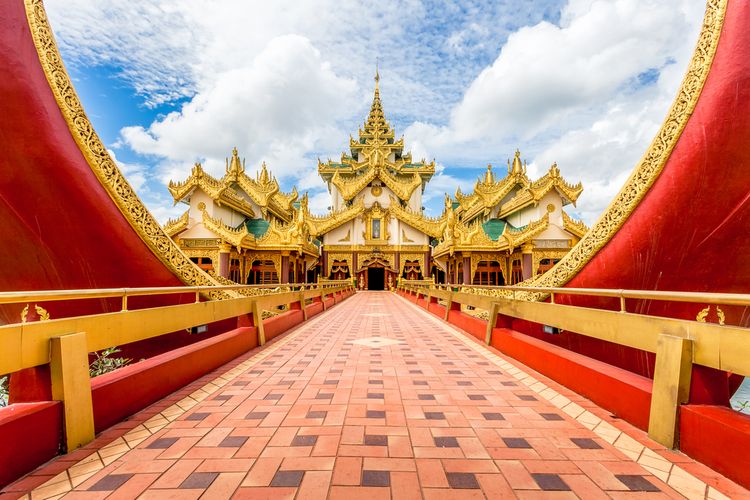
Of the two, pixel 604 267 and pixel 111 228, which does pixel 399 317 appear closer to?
pixel 604 267

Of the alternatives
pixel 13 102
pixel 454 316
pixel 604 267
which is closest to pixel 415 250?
pixel 454 316

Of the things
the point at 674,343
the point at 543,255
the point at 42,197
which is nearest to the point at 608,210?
the point at 674,343

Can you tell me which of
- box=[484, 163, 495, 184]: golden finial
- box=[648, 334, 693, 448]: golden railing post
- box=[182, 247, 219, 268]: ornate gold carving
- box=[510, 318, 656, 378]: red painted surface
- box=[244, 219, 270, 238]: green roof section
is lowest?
box=[510, 318, 656, 378]: red painted surface

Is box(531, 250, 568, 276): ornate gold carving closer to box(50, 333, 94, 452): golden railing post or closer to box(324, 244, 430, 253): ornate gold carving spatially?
box(324, 244, 430, 253): ornate gold carving

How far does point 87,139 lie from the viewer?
4496 mm

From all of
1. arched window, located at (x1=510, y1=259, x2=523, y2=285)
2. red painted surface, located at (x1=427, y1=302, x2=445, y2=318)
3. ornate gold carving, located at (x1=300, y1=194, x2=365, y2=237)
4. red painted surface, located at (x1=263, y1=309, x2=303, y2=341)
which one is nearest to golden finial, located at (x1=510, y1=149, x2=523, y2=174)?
arched window, located at (x1=510, y1=259, x2=523, y2=285)

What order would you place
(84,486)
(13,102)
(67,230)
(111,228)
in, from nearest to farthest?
(84,486) → (13,102) → (67,230) → (111,228)

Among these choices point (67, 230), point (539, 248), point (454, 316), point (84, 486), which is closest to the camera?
point (84, 486)

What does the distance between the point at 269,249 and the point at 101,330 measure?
60.7 feet

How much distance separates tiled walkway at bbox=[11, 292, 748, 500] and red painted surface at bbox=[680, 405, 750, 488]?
20 centimetres

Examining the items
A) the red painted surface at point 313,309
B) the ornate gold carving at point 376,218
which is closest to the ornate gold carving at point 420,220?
the ornate gold carving at point 376,218

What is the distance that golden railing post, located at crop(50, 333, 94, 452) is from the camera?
2.45 m

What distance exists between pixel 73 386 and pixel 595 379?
4.56 metres

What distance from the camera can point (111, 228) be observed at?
4.73m
